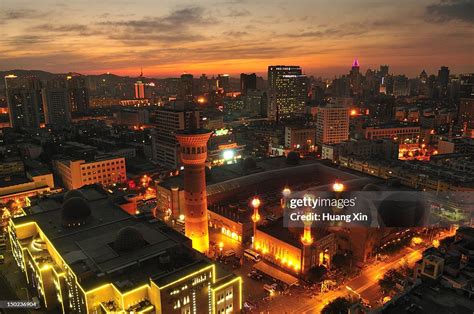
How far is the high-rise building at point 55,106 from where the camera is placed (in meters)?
152

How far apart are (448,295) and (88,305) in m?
28.3

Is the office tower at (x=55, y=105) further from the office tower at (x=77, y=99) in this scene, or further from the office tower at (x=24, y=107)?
the office tower at (x=77, y=99)

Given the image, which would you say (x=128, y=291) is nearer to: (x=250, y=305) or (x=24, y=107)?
(x=250, y=305)

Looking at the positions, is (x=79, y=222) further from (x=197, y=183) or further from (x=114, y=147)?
(x=114, y=147)

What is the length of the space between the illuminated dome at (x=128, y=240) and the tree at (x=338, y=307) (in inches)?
763

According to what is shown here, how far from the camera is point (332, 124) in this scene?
108938 mm

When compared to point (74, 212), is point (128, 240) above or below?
below

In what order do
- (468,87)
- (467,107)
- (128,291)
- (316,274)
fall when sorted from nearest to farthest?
(128,291) → (316,274) → (467,107) → (468,87)

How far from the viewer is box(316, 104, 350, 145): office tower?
108312 mm

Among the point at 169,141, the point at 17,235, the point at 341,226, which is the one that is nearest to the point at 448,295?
the point at 341,226

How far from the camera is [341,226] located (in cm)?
4744

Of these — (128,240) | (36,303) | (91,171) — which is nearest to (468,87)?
(91,171)

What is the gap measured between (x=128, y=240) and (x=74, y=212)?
1038 centimetres

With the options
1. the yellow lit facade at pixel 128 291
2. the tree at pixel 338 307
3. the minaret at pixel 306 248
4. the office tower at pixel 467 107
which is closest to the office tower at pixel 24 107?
the yellow lit facade at pixel 128 291
